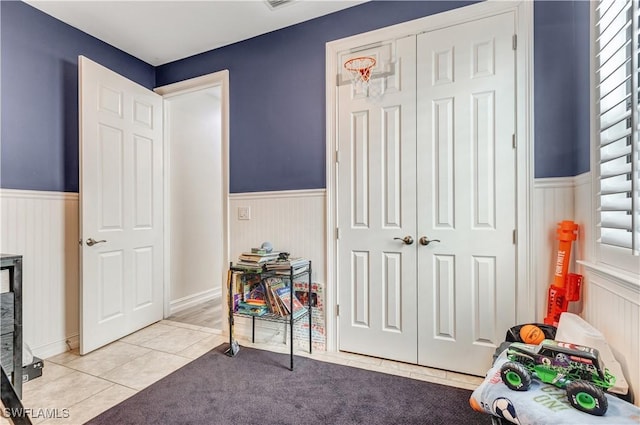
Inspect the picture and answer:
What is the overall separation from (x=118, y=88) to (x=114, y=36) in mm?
433

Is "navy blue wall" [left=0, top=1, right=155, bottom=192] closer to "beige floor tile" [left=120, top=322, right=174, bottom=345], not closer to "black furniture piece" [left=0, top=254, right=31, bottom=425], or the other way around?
"black furniture piece" [left=0, top=254, right=31, bottom=425]

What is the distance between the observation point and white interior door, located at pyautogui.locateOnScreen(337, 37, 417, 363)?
212 centimetres

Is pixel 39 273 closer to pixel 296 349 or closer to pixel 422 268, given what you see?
pixel 296 349

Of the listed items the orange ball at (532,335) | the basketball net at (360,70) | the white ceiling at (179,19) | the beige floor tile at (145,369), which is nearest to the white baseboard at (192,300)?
the beige floor tile at (145,369)

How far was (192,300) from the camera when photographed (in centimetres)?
363

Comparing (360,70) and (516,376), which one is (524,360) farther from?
(360,70)

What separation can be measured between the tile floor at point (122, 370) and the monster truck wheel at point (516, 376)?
0.95 meters

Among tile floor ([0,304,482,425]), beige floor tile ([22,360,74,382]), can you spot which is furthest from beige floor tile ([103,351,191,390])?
beige floor tile ([22,360,74,382])

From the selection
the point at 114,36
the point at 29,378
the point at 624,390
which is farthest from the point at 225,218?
the point at 624,390

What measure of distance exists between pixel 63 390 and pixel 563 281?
2872 mm

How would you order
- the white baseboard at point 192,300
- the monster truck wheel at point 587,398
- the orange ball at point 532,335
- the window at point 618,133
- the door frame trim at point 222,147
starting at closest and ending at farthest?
the monster truck wheel at point 587,398 → the window at point 618,133 → the orange ball at point 532,335 → the door frame trim at point 222,147 → the white baseboard at point 192,300

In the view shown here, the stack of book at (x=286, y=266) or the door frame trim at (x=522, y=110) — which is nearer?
the door frame trim at (x=522, y=110)

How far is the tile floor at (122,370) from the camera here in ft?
5.55

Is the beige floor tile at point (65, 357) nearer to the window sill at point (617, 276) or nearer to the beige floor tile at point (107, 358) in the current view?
the beige floor tile at point (107, 358)
